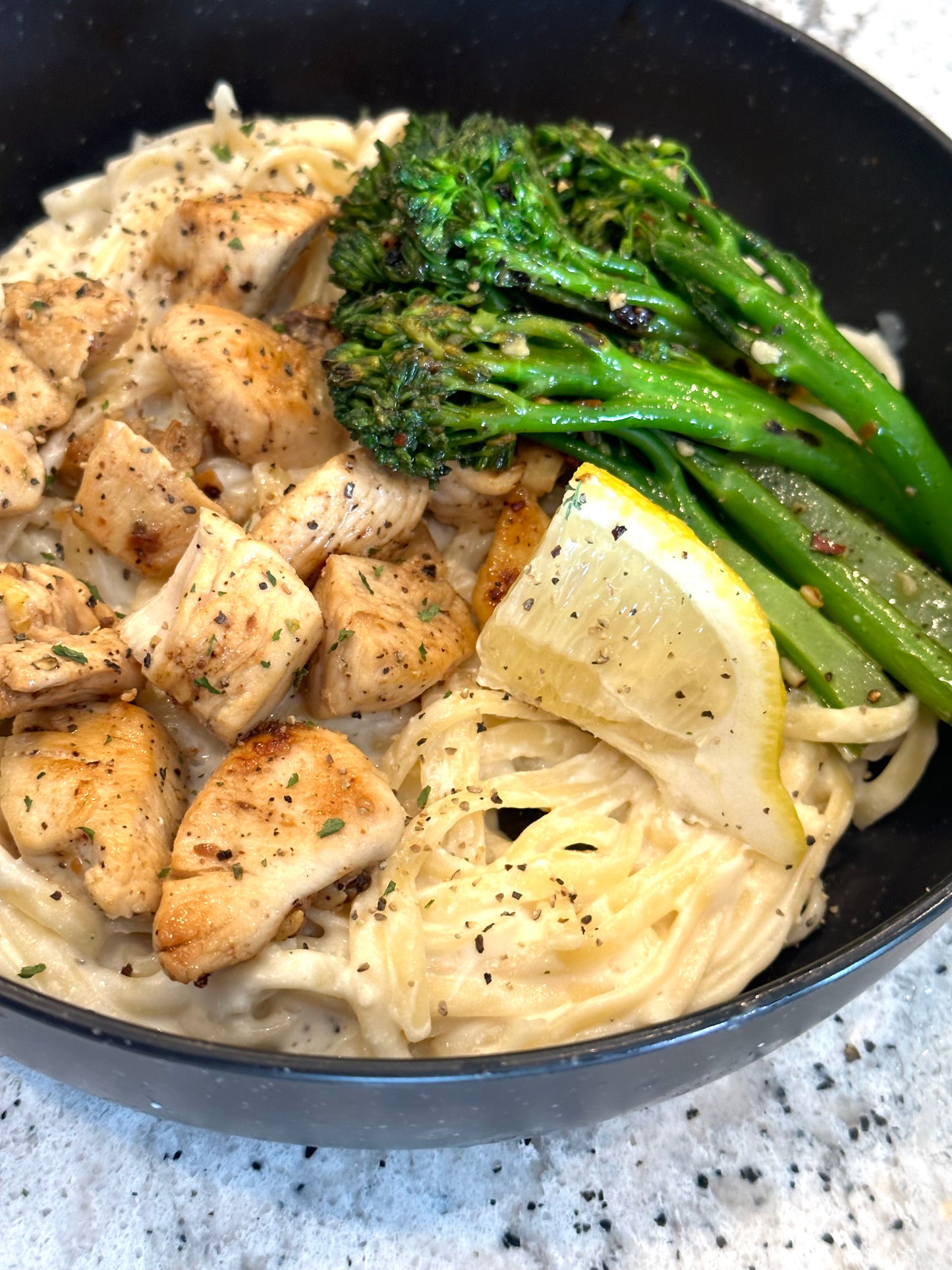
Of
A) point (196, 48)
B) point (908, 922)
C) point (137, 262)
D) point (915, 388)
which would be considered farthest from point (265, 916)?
point (196, 48)

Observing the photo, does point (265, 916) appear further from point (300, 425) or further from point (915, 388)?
point (915, 388)

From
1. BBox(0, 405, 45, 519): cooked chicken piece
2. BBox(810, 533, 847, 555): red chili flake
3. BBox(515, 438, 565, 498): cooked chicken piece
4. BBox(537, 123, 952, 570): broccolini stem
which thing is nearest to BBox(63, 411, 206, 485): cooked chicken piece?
BBox(0, 405, 45, 519): cooked chicken piece

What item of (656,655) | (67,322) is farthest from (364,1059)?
(67,322)

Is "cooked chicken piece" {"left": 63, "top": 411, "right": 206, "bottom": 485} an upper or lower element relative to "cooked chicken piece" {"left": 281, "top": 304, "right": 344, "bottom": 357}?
lower

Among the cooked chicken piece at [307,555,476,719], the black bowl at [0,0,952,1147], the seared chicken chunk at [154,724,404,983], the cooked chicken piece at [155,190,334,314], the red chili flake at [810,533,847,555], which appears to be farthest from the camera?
the black bowl at [0,0,952,1147]

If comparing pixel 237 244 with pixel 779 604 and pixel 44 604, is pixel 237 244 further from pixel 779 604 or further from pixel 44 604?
pixel 779 604

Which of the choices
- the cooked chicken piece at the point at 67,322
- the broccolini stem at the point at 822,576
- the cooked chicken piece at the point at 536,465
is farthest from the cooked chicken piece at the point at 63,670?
the broccolini stem at the point at 822,576

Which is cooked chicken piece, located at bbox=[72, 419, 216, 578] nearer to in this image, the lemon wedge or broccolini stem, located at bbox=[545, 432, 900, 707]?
the lemon wedge
